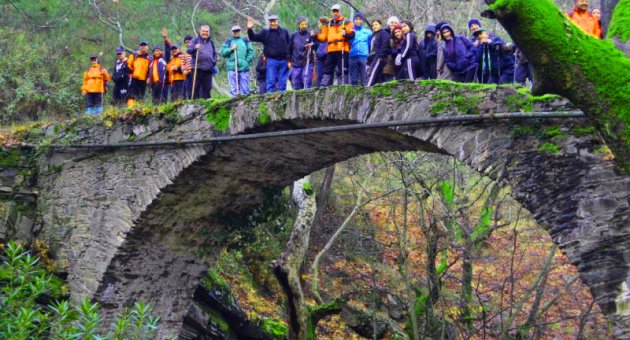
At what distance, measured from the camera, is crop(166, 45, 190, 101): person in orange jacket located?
9.53 meters

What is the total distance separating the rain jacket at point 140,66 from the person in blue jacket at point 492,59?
17.2ft

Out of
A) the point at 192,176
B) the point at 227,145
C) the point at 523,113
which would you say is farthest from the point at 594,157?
the point at 192,176

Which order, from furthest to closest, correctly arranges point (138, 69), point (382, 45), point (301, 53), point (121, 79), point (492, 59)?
1. point (121, 79)
2. point (138, 69)
3. point (301, 53)
4. point (382, 45)
5. point (492, 59)

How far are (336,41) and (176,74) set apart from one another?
2641 mm

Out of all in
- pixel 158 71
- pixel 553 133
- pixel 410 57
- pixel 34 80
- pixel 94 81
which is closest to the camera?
pixel 553 133

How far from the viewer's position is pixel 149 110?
326 inches

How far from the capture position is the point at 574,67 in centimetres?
374

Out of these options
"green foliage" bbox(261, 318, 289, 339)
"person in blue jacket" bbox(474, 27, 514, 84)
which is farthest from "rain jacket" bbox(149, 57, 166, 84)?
"person in blue jacket" bbox(474, 27, 514, 84)

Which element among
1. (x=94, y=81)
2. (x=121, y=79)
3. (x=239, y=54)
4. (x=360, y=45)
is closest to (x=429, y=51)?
(x=360, y=45)

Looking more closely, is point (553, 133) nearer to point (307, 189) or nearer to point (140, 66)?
point (307, 189)

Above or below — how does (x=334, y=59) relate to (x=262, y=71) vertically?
below

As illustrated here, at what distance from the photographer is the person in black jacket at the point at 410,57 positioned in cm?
726

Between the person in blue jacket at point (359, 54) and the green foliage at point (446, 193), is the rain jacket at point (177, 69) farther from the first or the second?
the green foliage at point (446, 193)

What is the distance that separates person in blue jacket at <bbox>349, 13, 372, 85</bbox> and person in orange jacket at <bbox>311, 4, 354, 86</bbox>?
75mm
